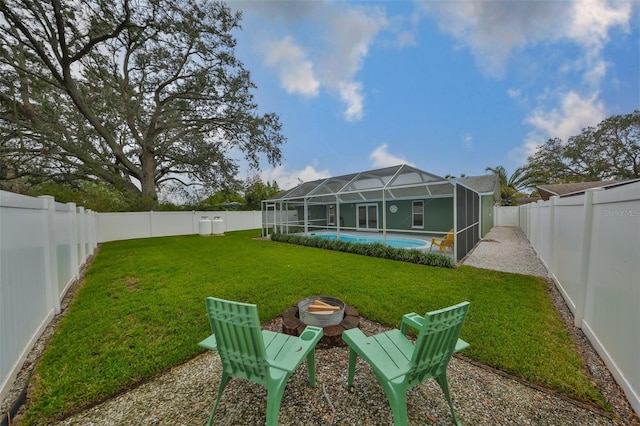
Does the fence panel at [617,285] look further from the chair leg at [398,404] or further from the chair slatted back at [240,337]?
the chair slatted back at [240,337]

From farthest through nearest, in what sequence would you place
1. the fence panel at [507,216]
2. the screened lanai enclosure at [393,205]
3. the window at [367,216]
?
the fence panel at [507,216] < the window at [367,216] < the screened lanai enclosure at [393,205]

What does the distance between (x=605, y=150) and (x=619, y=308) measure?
27.0 meters

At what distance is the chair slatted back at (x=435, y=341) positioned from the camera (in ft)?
5.07

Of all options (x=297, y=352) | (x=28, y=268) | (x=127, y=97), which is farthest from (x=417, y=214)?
(x=127, y=97)

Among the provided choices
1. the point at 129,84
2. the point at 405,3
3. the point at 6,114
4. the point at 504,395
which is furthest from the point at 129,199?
the point at 504,395

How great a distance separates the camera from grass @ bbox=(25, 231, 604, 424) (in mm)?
2297

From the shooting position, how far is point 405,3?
7.44 meters

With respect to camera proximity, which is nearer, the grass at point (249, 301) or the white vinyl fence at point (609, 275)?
the white vinyl fence at point (609, 275)

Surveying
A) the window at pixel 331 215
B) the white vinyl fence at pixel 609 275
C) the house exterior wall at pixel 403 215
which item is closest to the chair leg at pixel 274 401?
the white vinyl fence at pixel 609 275

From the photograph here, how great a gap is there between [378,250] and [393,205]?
22.7ft

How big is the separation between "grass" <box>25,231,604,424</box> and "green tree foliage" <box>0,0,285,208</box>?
8273 millimetres

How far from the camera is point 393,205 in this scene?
14.2m

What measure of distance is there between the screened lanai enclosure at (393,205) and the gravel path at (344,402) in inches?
185

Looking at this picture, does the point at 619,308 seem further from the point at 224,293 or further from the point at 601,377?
the point at 224,293
